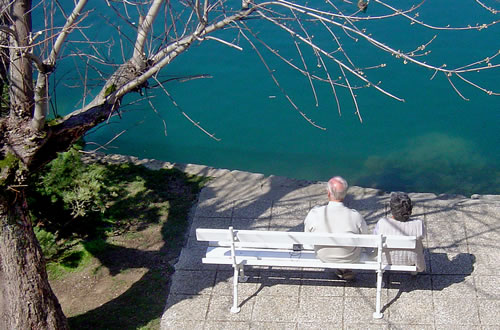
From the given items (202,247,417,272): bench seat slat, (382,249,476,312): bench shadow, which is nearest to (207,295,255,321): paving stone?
(202,247,417,272): bench seat slat

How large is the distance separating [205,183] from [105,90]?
3.06 meters

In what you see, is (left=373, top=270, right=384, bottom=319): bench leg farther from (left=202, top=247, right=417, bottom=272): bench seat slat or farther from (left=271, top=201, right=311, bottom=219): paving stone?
(left=271, top=201, right=311, bottom=219): paving stone

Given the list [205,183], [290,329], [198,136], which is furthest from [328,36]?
[290,329]

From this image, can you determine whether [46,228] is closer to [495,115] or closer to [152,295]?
[152,295]

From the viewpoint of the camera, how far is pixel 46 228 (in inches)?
323

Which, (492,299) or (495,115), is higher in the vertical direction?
(495,115)

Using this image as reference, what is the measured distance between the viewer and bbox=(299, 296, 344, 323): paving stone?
652cm

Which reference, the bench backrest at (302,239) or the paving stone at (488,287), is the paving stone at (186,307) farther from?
the paving stone at (488,287)

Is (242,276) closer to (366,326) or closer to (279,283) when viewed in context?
(279,283)

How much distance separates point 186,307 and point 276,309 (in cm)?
92

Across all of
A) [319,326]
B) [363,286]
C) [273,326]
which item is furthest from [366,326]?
[273,326]

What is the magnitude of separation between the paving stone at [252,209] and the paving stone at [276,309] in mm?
1555

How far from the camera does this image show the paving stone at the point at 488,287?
6.61 metres

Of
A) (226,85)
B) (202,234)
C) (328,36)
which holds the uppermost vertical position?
(328,36)
